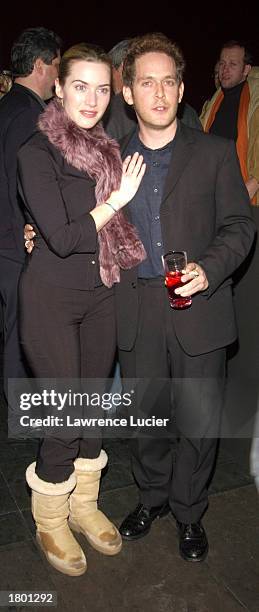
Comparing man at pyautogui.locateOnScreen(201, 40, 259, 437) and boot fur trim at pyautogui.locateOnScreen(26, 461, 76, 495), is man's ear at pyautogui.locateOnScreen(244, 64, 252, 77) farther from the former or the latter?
boot fur trim at pyautogui.locateOnScreen(26, 461, 76, 495)

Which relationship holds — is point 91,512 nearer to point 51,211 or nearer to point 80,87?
point 51,211

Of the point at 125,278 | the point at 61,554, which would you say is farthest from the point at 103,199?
the point at 61,554

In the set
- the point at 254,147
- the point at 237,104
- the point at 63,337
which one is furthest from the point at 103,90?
the point at 237,104

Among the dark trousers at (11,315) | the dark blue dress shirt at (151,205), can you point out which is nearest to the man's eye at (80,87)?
the dark blue dress shirt at (151,205)

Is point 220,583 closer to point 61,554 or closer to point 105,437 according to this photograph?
point 61,554

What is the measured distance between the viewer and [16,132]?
3.13 m

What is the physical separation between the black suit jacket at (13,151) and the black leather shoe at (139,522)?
4.50 ft

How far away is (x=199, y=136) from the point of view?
231cm

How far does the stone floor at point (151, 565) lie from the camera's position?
228 centimetres

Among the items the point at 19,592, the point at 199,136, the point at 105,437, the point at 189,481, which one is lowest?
the point at 105,437

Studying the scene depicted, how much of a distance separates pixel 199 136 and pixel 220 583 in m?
1.63

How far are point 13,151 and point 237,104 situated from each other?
6.78 ft

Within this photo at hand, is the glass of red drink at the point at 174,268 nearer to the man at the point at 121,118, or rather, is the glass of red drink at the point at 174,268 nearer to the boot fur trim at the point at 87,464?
the boot fur trim at the point at 87,464

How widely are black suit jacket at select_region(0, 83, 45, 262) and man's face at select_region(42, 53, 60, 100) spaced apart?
135 millimetres
